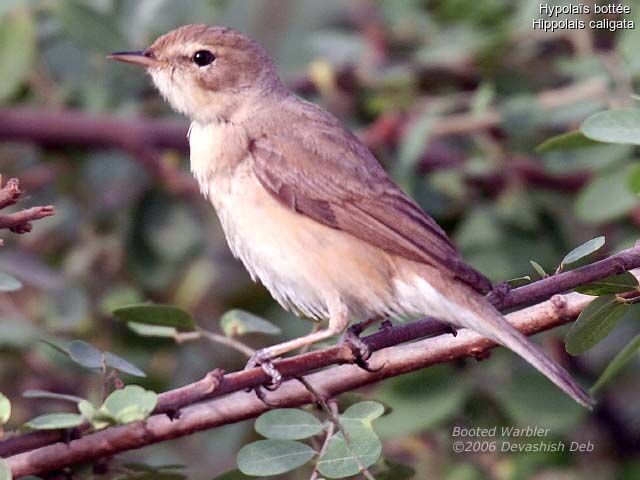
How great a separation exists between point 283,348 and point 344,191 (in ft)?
2.34

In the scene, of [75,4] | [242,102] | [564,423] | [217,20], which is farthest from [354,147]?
[217,20]

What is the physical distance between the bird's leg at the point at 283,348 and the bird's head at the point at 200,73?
3.38 feet

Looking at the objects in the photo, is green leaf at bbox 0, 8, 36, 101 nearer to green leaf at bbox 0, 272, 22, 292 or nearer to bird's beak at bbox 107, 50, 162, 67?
bird's beak at bbox 107, 50, 162, 67

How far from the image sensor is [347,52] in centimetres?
525

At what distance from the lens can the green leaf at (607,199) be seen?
13.7 feet

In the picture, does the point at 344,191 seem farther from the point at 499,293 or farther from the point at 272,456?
the point at 272,456

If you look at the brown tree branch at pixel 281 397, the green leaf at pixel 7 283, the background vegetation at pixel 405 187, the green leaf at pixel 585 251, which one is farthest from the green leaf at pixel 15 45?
the green leaf at pixel 585 251

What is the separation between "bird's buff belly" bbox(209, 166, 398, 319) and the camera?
356 cm

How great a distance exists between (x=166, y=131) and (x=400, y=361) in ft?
7.91

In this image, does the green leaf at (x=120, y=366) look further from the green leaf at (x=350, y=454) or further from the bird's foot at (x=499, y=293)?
the bird's foot at (x=499, y=293)

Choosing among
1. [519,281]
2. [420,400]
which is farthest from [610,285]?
[420,400]

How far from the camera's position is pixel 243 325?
3123 millimetres

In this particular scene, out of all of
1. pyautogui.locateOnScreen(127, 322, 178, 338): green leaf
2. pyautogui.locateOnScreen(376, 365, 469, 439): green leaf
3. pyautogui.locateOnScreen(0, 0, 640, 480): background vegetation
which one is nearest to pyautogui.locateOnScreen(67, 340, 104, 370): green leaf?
pyautogui.locateOnScreen(127, 322, 178, 338): green leaf

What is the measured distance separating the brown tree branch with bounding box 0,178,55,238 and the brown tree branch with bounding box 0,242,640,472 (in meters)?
0.49
